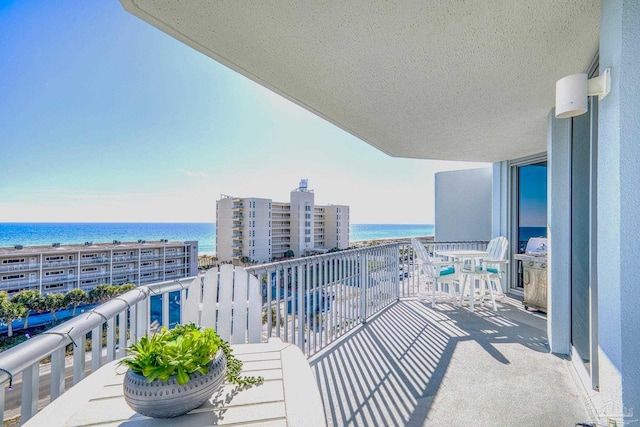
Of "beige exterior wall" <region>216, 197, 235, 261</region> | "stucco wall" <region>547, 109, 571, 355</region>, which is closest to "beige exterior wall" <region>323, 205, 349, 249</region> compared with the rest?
"beige exterior wall" <region>216, 197, 235, 261</region>

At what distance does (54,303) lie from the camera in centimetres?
799

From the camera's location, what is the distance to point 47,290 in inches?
352

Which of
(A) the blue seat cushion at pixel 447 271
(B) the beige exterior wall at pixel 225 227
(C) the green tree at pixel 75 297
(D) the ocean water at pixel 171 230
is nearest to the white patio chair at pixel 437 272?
(A) the blue seat cushion at pixel 447 271

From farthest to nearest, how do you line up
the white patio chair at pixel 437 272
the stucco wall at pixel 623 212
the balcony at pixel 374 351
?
the white patio chair at pixel 437 272
the balcony at pixel 374 351
the stucco wall at pixel 623 212

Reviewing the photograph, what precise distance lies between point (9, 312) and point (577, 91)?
10715mm

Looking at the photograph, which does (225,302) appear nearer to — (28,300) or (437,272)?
(437,272)

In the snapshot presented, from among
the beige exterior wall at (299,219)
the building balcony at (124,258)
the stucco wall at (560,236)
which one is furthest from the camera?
the beige exterior wall at (299,219)

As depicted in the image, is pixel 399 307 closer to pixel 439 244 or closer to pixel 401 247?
pixel 401 247

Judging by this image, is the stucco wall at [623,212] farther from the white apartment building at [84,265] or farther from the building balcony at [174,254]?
the building balcony at [174,254]

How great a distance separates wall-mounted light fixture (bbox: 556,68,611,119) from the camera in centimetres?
140

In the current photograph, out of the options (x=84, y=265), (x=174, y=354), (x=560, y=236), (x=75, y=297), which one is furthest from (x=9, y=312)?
(x=560, y=236)

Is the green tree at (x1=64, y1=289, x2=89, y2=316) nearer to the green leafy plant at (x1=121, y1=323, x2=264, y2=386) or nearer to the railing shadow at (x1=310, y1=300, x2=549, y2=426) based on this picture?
the railing shadow at (x1=310, y1=300, x2=549, y2=426)

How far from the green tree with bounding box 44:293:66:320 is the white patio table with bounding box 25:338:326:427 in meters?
9.79

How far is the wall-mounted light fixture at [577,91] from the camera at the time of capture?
1.40 meters
